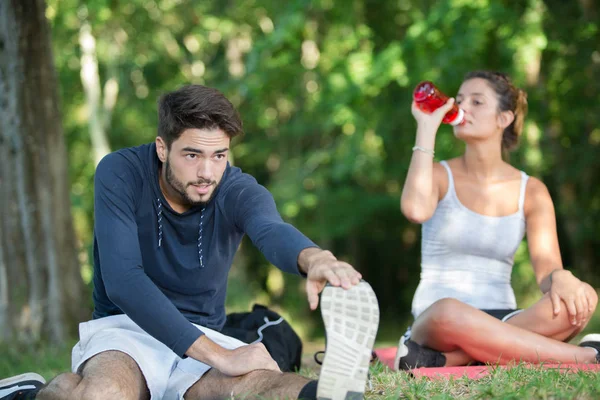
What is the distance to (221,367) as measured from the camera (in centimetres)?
264

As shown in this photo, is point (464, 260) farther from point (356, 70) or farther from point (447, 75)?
point (356, 70)

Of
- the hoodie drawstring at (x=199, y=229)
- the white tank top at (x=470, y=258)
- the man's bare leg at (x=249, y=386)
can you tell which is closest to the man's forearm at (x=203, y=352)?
the man's bare leg at (x=249, y=386)

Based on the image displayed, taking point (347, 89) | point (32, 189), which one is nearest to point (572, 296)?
point (32, 189)

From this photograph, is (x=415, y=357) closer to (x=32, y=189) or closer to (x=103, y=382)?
(x=103, y=382)

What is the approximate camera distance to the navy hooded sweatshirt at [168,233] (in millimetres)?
2762

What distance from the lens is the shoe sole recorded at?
233 cm

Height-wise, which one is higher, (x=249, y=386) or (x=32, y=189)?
(x=32, y=189)

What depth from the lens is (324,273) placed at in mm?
2377

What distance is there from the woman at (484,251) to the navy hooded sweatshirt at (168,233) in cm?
108

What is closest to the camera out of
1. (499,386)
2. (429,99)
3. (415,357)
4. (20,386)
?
(499,386)

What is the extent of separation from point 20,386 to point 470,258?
2.32m

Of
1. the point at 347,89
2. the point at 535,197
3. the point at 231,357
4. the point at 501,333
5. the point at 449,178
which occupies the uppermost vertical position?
the point at 347,89

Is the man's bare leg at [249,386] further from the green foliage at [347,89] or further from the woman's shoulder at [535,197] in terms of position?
the green foliage at [347,89]

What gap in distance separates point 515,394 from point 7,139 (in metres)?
4.82
